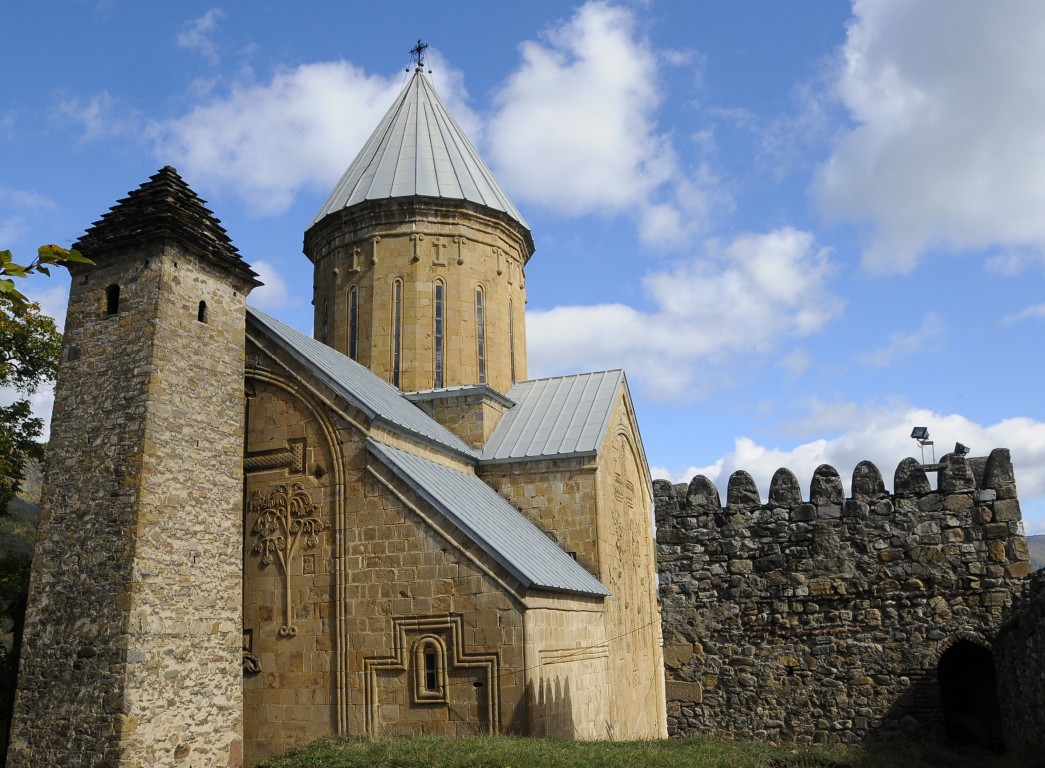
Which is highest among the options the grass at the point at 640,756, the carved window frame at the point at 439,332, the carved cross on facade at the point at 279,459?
the carved window frame at the point at 439,332

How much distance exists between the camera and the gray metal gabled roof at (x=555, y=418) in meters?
13.1

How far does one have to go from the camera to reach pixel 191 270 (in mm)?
10172

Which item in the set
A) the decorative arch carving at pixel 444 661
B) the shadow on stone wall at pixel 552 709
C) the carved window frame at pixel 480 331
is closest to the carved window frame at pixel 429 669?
the decorative arch carving at pixel 444 661

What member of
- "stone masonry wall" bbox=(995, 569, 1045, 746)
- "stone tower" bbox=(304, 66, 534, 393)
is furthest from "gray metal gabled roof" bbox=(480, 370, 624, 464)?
"stone masonry wall" bbox=(995, 569, 1045, 746)

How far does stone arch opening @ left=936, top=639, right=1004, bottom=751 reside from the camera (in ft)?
28.4

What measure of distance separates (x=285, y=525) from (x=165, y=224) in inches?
151

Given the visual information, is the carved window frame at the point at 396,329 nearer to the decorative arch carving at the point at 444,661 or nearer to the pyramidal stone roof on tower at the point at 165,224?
the pyramidal stone roof on tower at the point at 165,224

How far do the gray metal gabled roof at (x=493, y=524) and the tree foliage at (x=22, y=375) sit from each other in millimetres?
5833

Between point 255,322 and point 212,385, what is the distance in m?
1.52

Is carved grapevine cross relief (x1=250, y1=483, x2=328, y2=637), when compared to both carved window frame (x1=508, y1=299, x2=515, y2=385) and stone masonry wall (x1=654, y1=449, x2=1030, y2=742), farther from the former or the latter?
carved window frame (x1=508, y1=299, x2=515, y2=385)

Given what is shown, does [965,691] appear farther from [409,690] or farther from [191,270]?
[191,270]

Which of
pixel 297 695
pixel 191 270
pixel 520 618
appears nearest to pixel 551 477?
pixel 520 618

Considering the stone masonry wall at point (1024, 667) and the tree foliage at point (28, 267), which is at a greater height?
the tree foliage at point (28, 267)

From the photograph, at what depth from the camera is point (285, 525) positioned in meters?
10.7
